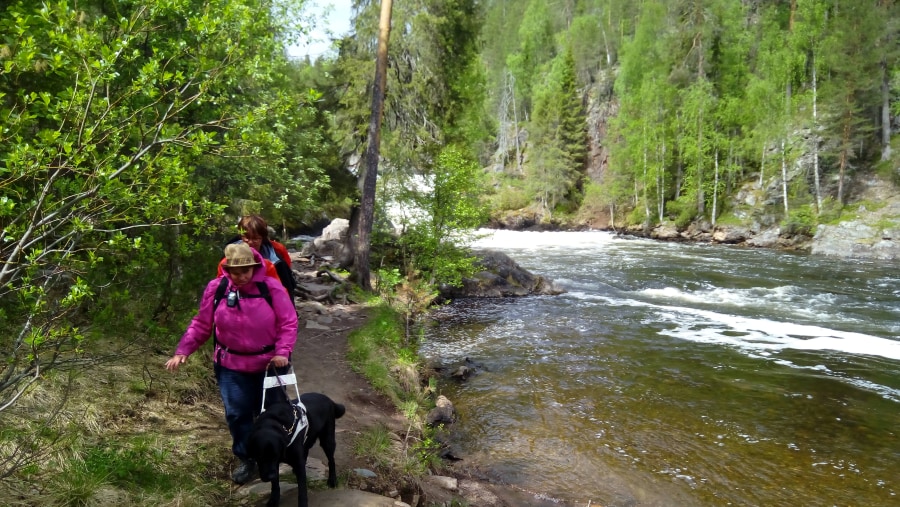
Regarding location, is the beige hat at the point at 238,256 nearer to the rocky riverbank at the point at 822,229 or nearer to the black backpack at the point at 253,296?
the black backpack at the point at 253,296

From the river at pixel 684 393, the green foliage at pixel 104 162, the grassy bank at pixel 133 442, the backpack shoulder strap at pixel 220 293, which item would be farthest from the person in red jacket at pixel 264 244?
the river at pixel 684 393

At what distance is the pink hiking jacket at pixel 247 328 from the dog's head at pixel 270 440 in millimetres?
437

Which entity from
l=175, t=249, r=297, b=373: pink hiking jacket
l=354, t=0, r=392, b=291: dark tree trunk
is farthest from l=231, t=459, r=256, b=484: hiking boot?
l=354, t=0, r=392, b=291: dark tree trunk

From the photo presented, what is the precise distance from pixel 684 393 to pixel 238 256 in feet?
27.4

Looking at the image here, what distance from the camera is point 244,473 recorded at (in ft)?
12.9

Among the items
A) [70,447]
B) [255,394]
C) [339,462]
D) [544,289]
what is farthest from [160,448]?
[544,289]

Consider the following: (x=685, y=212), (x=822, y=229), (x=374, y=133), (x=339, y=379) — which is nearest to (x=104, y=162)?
(x=339, y=379)

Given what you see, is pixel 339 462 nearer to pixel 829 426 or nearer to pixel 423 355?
pixel 423 355

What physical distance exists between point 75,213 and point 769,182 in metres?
39.7

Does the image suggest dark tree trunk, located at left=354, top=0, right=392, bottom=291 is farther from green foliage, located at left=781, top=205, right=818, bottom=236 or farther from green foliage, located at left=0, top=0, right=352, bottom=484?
green foliage, located at left=781, top=205, right=818, bottom=236

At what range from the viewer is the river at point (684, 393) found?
607cm

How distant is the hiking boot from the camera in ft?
12.8

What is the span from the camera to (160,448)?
4051 millimetres

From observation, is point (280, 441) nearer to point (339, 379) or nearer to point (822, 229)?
point (339, 379)
